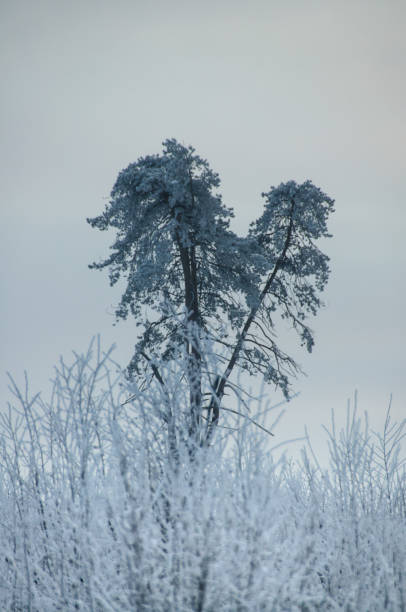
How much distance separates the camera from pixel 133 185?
18.3m

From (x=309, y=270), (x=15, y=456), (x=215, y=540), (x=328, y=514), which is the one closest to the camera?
(x=215, y=540)

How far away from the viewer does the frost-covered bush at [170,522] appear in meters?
5.05

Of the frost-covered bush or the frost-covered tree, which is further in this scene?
the frost-covered tree

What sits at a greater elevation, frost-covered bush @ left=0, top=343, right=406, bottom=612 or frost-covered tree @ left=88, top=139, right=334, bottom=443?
frost-covered tree @ left=88, top=139, right=334, bottom=443

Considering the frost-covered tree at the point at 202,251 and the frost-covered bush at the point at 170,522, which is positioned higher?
the frost-covered tree at the point at 202,251

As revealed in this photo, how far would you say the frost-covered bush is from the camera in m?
5.05

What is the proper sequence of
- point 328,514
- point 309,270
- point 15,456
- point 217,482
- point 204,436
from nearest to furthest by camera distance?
1. point 217,482
2. point 204,436
3. point 15,456
4. point 328,514
5. point 309,270

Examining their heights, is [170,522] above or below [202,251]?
below

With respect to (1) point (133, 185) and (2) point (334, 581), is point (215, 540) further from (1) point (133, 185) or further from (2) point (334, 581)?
(1) point (133, 185)

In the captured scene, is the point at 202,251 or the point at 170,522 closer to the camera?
the point at 170,522

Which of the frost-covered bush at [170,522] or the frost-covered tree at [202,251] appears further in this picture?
the frost-covered tree at [202,251]

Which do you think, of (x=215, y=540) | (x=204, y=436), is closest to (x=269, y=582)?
(x=215, y=540)

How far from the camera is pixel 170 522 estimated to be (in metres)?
5.13

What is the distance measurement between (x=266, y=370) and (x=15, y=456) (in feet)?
38.8
